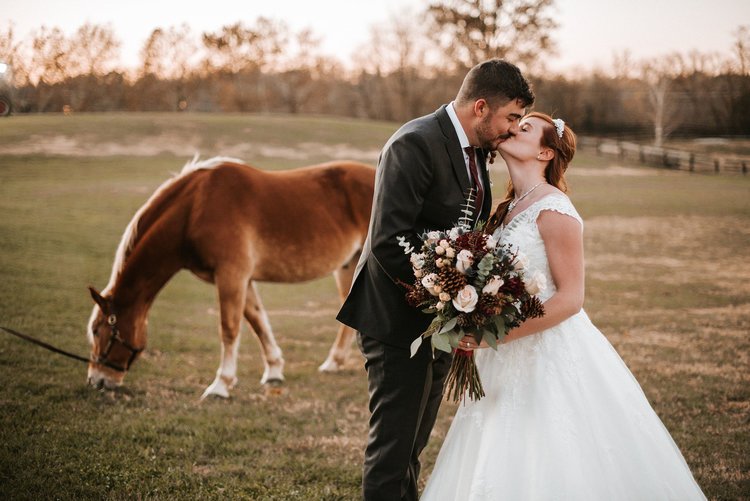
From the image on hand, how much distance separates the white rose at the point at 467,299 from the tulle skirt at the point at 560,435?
76cm

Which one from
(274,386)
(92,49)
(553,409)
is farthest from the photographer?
(92,49)

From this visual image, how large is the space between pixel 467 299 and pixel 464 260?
0.57ft

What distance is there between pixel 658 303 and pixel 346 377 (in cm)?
663

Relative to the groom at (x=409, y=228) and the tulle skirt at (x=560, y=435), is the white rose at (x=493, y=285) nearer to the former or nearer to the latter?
the groom at (x=409, y=228)

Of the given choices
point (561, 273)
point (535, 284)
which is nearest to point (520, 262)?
point (535, 284)

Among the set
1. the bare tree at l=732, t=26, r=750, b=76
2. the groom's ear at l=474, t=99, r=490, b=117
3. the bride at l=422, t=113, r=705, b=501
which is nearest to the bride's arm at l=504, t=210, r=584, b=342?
the bride at l=422, t=113, r=705, b=501

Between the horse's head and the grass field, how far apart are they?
0.19 meters

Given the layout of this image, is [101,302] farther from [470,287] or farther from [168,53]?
[168,53]

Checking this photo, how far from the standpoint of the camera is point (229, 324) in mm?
6820

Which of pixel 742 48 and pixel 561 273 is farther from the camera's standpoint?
pixel 742 48

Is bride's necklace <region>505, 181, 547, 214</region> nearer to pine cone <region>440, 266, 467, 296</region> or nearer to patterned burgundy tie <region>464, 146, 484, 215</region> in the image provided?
patterned burgundy tie <region>464, 146, 484, 215</region>

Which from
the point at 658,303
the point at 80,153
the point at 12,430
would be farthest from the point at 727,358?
the point at 80,153

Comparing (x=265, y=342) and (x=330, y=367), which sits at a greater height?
(x=265, y=342)

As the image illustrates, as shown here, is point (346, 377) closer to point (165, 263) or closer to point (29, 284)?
point (165, 263)
